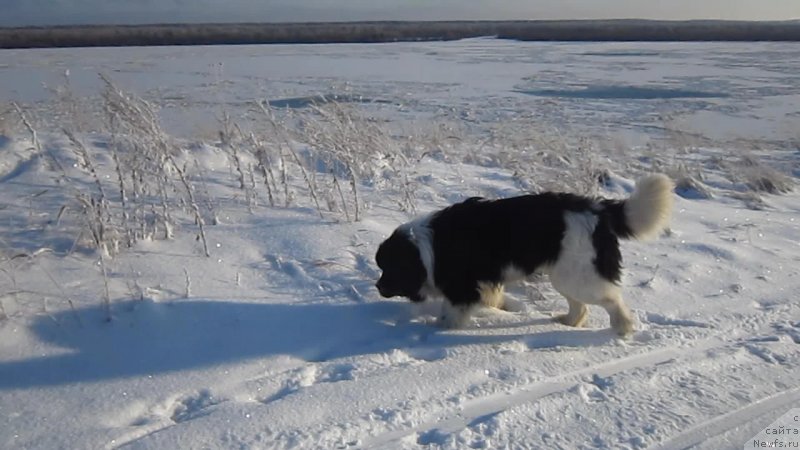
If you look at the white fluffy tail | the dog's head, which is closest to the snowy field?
the dog's head

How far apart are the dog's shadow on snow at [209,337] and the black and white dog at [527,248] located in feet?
0.68

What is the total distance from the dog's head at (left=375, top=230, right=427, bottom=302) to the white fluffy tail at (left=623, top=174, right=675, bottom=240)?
1.31 m

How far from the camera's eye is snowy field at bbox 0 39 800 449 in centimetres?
321

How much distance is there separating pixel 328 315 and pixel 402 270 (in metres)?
0.54

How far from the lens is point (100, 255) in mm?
4387

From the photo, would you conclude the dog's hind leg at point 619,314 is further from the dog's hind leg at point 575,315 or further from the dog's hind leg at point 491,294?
the dog's hind leg at point 491,294

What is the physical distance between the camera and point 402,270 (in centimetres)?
455

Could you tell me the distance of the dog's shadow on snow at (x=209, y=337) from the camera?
11.9ft

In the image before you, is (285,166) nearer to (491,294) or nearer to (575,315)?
(491,294)

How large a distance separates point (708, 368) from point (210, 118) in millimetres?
11006

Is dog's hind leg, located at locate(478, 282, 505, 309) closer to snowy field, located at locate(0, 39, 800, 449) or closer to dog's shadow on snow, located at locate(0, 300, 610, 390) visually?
snowy field, located at locate(0, 39, 800, 449)

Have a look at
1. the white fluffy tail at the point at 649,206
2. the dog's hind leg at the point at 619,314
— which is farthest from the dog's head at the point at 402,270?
the white fluffy tail at the point at 649,206

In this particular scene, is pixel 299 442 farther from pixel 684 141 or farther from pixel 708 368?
pixel 684 141

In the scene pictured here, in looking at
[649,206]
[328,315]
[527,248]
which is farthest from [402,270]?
[649,206]
